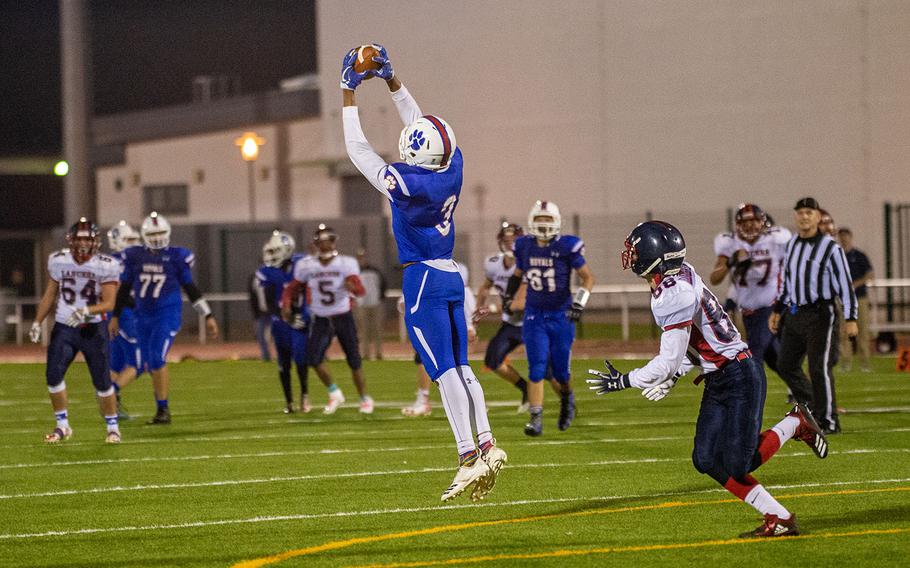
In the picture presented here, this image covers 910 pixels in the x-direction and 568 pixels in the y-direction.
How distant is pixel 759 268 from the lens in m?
13.5

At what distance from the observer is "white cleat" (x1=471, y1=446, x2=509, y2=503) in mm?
7523

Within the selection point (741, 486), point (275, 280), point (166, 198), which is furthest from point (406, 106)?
point (166, 198)

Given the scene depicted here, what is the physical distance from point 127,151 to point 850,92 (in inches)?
863

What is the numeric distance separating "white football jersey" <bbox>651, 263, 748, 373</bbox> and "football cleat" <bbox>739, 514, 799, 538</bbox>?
2.72 feet

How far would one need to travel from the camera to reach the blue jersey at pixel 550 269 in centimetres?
1202

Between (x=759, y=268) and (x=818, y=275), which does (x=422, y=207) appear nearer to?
(x=818, y=275)

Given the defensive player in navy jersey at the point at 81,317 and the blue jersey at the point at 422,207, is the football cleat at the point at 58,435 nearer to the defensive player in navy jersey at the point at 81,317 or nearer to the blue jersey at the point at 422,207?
the defensive player in navy jersey at the point at 81,317

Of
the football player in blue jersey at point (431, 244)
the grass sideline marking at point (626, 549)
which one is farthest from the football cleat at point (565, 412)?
the grass sideline marking at point (626, 549)

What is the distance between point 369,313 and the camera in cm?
2458

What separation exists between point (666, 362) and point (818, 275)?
522 cm

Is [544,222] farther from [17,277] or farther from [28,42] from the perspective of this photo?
[28,42]

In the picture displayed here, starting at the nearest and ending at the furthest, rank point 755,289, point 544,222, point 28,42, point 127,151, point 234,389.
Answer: point 544,222, point 755,289, point 234,389, point 127,151, point 28,42

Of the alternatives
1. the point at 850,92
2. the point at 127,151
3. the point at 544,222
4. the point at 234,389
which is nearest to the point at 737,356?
the point at 544,222

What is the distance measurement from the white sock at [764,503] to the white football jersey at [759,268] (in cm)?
656
